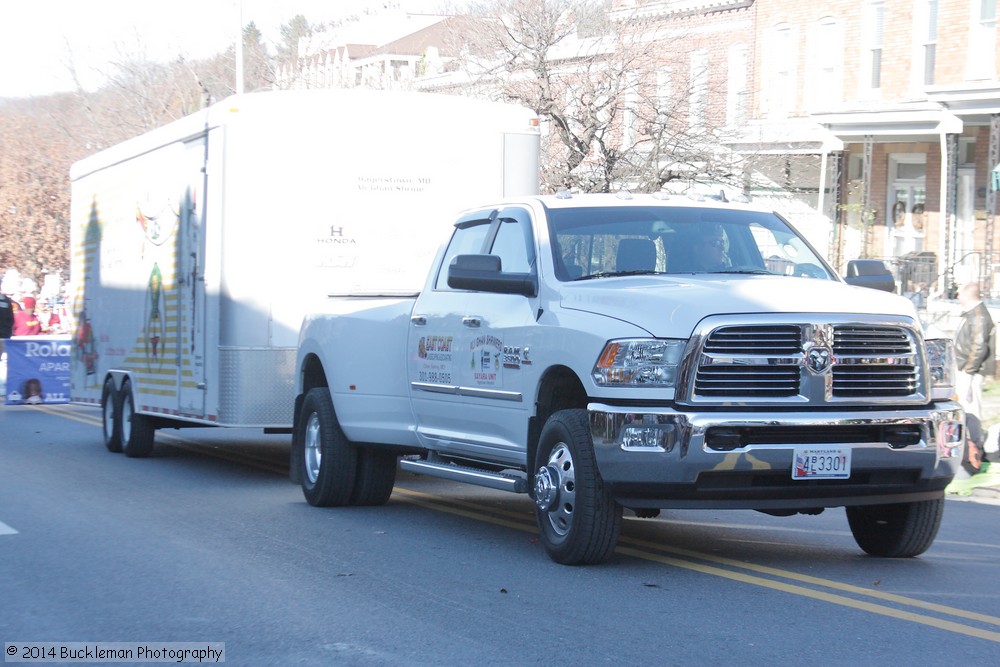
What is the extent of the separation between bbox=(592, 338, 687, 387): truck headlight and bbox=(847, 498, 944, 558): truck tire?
174cm

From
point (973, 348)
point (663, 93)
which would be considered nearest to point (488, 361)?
point (973, 348)

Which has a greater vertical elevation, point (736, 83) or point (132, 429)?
point (736, 83)

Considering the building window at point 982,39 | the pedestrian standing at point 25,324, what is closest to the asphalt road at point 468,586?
the pedestrian standing at point 25,324

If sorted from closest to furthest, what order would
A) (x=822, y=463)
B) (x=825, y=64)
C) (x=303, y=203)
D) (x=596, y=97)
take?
(x=822, y=463) < (x=303, y=203) < (x=596, y=97) < (x=825, y=64)

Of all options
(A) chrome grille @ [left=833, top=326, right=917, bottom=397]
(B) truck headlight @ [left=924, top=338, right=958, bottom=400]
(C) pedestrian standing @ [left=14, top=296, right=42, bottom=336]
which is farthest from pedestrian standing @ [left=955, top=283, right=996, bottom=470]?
(C) pedestrian standing @ [left=14, top=296, right=42, bottom=336]

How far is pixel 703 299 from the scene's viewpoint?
7512mm

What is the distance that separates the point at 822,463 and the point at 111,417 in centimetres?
1063

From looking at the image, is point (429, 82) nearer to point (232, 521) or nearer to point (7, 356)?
point (7, 356)

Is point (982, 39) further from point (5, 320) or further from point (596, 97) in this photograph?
point (5, 320)

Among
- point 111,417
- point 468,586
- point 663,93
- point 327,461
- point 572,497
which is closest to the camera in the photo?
point 468,586

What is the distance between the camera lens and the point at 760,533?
31.9 feet

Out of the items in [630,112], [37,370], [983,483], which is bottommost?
[983,483]

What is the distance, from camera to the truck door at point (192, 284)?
1285 centimetres

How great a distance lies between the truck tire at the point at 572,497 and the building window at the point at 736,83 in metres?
24.6
